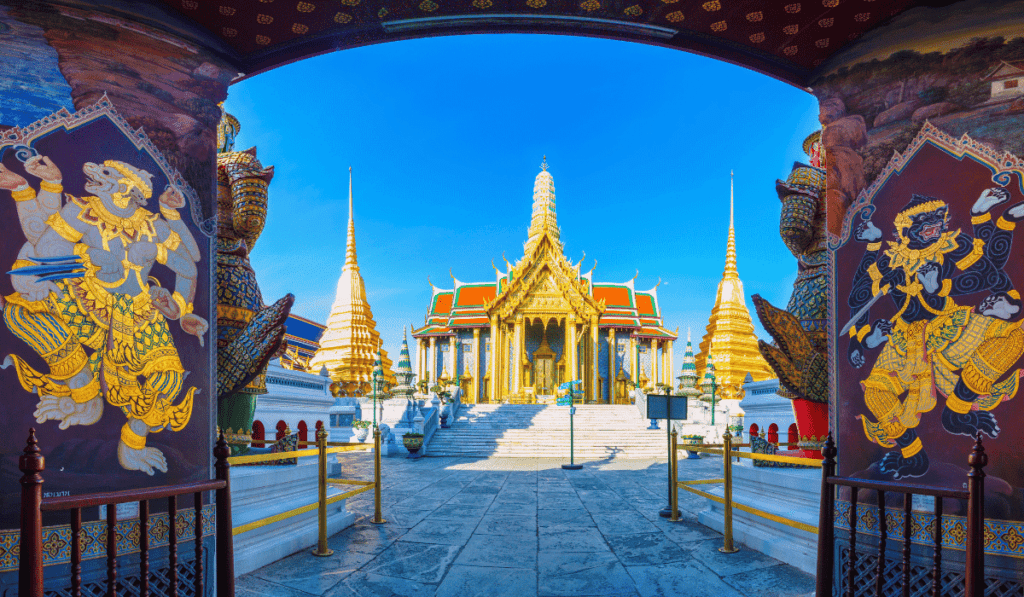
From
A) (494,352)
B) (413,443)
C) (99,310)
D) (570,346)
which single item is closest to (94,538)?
(99,310)

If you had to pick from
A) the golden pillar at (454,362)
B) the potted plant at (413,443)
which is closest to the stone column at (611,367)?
the golden pillar at (454,362)

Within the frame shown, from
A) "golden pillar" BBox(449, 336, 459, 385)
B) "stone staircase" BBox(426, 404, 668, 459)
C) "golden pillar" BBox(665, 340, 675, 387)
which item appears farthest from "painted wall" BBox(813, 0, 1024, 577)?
"golden pillar" BBox(665, 340, 675, 387)

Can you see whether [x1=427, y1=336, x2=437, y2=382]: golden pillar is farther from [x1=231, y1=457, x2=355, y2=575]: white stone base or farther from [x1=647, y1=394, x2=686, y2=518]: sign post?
[x1=231, y1=457, x2=355, y2=575]: white stone base

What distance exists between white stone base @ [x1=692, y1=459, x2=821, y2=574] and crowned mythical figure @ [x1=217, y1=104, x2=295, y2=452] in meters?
5.20

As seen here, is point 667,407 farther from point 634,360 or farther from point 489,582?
point 634,360

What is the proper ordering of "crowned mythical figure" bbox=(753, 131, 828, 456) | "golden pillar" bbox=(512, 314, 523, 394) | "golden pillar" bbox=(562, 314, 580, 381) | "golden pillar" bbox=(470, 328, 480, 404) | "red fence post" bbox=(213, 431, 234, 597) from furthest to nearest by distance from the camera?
"golden pillar" bbox=(470, 328, 480, 404), "golden pillar" bbox=(512, 314, 523, 394), "golden pillar" bbox=(562, 314, 580, 381), "crowned mythical figure" bbox=(753, 131, 828, 456), "red fence post" bbox=(213, 431, 234, 597)

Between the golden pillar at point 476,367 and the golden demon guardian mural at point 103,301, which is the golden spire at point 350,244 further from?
the golden demon guardian mural at point 103,301

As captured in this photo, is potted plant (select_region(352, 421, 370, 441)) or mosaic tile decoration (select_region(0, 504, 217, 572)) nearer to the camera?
mosaic tile decoration (select_region(0, 504, 217, 572))

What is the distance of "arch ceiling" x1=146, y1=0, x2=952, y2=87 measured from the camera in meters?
3.79

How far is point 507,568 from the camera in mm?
5020

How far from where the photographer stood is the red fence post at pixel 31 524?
2424mm

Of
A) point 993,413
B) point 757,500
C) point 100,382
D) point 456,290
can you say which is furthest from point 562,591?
point 456,290

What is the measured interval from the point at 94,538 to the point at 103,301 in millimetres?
1479

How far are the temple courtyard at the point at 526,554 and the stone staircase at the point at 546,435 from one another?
7280mm
